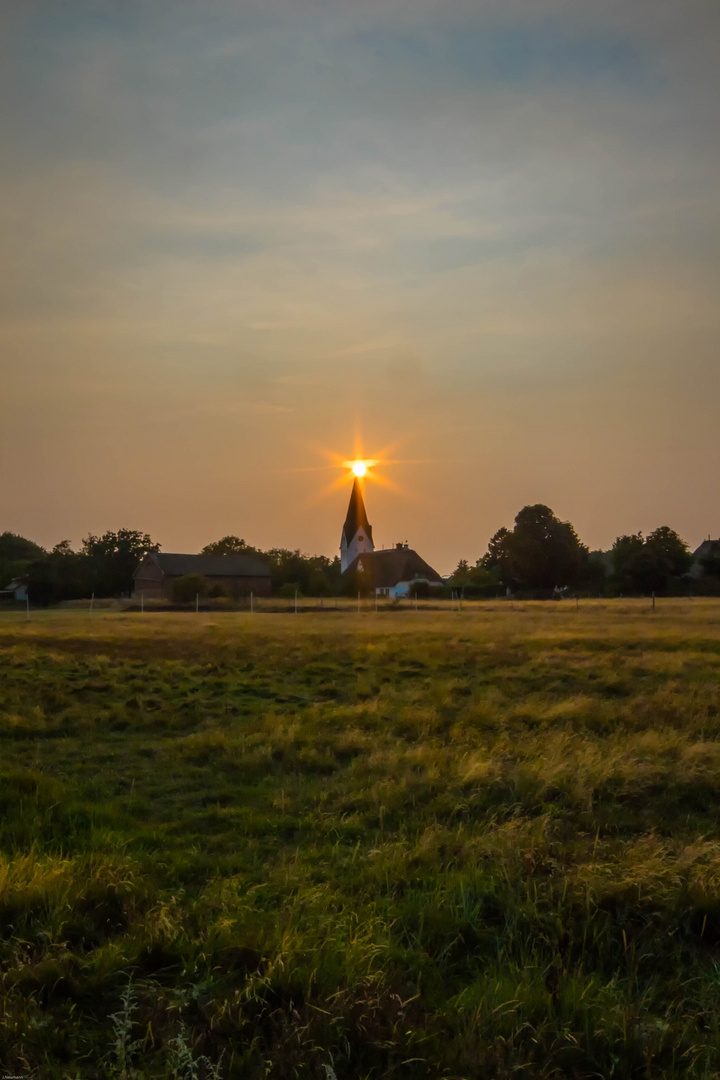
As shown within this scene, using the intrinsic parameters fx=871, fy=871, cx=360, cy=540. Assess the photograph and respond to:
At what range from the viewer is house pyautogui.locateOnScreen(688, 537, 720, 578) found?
9025 centimetres

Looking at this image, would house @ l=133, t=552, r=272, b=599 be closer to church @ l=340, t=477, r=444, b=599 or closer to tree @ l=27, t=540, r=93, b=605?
tree @ l=27, t=540, r=93, b=605

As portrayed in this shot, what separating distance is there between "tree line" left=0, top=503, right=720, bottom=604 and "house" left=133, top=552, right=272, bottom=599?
2628 millimetres

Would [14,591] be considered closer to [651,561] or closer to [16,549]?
[16,549]

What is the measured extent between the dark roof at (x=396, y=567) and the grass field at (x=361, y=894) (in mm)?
108009

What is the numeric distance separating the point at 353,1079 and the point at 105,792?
5044 millimetres

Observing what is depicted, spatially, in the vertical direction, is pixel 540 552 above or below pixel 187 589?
above

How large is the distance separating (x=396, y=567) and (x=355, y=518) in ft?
69.3

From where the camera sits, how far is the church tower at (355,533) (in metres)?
138

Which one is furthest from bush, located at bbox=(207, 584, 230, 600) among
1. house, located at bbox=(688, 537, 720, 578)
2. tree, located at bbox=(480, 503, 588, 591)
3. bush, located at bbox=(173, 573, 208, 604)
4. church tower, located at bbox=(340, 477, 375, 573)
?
church tower, located at bbox=(340, 477, 375, 573)

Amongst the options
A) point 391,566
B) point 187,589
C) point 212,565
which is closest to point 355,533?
point 391,566

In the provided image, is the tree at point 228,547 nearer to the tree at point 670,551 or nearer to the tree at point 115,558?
the tree at point 115,558

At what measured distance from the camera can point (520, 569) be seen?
92.6 meters

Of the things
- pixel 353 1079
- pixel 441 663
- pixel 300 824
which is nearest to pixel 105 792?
pixel 300 824

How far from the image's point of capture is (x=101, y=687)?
15758 millimetres
